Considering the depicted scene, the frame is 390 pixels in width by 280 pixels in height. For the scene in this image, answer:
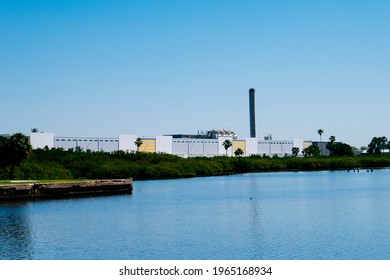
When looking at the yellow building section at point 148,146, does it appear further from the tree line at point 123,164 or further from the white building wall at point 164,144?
the tree line at point 123,164

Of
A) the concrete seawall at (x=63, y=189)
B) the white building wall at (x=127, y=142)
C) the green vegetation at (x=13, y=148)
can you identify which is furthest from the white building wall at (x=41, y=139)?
the concrete seawall at (x=63, y=189)

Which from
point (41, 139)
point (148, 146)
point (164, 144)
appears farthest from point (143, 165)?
point (164, 144)

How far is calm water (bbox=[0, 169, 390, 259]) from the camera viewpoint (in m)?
32.1

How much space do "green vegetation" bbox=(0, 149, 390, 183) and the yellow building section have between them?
2655 cm

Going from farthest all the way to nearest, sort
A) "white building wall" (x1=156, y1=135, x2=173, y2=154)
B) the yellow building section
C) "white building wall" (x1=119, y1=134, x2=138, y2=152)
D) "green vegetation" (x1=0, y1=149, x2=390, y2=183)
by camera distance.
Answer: "white building wall" (x1=156, y1=135, x2=173, y2=154) < the yellow building section < "white building wall" (x1=119, y1=134, x2=138, y2=152) < "green vegetation" (x1=0, y1=149, x2=390, y2=183)

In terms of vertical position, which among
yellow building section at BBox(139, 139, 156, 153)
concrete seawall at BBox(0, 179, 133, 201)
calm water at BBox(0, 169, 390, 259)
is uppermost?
yellow building section at BBox(139, 139, 156, 153)

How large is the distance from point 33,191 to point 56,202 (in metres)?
5.07

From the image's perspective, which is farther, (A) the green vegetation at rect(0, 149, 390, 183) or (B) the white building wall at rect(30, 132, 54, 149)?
(B) the white building wall at rect(30, 132, 54, 149)

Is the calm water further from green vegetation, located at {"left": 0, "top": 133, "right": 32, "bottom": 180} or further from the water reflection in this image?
green vegetation, located at {"left": 0, "top": 133, "right": 32, "bottom": 180}

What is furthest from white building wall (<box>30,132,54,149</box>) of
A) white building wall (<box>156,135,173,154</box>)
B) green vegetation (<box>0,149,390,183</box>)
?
white building wall (<box>156,135,173,154</box>)

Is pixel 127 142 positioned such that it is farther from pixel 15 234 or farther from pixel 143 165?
pixel 15 234

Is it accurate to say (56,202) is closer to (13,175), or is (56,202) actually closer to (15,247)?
(13,175)

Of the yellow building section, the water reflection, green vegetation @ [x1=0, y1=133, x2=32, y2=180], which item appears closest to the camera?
the water reflection

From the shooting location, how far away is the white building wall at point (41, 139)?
500ft
